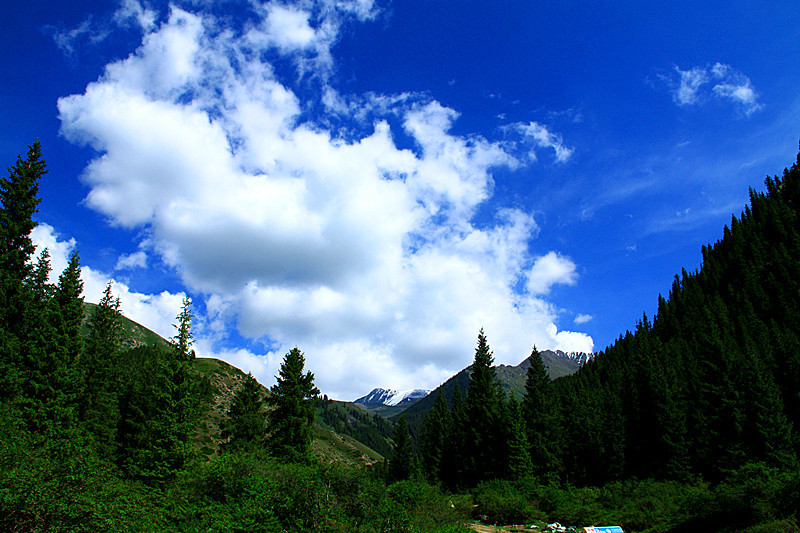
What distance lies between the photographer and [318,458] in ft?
85.3

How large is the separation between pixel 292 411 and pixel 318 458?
12.8 meters

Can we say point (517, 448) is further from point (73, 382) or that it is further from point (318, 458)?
point (73, 382)

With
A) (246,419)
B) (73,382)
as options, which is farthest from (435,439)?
(73,382)

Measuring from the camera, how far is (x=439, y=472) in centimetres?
6700

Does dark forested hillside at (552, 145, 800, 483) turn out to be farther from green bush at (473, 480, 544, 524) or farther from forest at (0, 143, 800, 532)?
green bush at (473, 480, 544, 524)

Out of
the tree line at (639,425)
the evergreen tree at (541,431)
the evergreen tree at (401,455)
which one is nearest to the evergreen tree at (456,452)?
the tree line at (639,425)

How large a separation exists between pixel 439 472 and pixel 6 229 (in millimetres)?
62824

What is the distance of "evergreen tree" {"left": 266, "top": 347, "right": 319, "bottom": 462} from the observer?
120 feet

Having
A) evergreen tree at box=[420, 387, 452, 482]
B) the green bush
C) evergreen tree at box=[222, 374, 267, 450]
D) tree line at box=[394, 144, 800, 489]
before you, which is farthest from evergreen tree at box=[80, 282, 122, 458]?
evergreen tree at box=[420, 387, 452, 482]

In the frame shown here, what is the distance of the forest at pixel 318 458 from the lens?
13.8m

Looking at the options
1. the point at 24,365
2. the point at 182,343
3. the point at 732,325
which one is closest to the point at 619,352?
the point at 732,325

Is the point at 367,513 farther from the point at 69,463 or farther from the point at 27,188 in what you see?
the point at 27,188

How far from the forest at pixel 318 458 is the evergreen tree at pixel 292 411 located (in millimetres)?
173

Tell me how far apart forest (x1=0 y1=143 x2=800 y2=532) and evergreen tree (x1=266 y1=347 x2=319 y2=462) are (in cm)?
17
